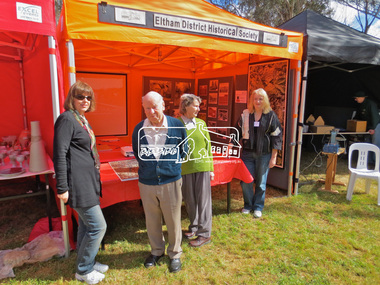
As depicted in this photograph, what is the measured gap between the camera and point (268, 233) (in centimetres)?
311

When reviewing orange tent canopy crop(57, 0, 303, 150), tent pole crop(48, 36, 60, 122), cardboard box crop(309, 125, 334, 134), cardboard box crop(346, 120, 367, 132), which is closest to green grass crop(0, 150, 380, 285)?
tent pole crop(48, 36, 60, 122)

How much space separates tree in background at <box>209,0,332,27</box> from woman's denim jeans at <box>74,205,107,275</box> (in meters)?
14.4

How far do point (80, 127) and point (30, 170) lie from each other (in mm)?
1034

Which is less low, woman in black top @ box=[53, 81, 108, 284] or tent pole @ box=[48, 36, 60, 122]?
tent pole @ box=[48, 36, 60, 122]

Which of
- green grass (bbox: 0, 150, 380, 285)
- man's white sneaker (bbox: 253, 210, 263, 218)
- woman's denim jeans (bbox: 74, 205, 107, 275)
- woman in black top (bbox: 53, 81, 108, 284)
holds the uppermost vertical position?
woman in black top (bbox: 53, 81, 108, 284)

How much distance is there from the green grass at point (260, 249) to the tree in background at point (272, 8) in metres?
12.7

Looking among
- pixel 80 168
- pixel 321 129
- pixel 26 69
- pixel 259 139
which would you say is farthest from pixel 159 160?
pixel 321 129

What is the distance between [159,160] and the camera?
214cm

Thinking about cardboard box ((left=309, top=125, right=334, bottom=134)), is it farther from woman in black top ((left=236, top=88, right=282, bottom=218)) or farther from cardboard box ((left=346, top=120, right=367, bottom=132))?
woman in black top ((left=236, top=88, right=282, bottom=218))

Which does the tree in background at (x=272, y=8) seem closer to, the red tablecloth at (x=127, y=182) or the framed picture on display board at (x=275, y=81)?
the framed picture on display board at (x=275, y=81)

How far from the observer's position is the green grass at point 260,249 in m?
2.32

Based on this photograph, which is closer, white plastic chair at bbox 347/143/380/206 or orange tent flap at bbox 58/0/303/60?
orange tent flap at bbox 58/0/303/60

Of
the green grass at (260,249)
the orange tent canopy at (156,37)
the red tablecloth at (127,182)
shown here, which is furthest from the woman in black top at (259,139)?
the orange tent canopy at (156,37)

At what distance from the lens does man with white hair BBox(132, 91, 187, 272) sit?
2133mm
